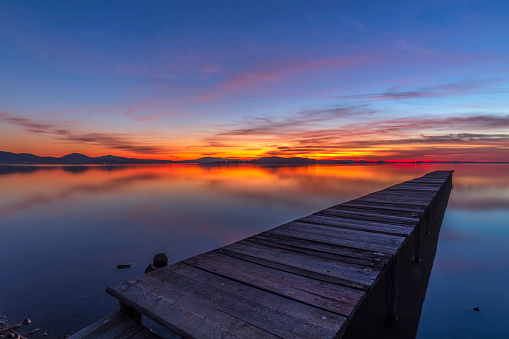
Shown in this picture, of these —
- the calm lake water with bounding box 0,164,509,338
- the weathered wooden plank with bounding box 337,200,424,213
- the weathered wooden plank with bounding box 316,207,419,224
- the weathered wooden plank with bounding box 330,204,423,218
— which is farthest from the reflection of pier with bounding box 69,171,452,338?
the weathered wooden plank with bounding box 337,200,424,213

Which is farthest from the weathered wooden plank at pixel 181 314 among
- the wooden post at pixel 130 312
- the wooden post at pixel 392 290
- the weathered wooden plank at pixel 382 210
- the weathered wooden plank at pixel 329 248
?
the weathered wooden plank at pixel 382 210

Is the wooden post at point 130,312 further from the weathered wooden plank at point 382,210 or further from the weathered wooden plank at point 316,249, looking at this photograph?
the weathered wooden plank at point 382,210

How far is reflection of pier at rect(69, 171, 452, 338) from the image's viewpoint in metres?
2.55

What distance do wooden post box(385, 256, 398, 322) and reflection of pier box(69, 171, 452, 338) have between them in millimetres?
20

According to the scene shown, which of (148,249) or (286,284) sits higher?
(286,284)

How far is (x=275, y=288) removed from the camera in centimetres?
326

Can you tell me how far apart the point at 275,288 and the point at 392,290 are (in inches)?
144

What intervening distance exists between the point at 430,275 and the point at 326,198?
17681 millimetres

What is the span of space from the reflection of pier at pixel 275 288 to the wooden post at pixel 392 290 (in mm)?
20

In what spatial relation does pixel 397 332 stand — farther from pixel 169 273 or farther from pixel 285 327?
pixel 169 273

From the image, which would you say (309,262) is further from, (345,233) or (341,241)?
(345,233)

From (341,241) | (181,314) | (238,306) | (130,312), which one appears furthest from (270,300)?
(341,241)

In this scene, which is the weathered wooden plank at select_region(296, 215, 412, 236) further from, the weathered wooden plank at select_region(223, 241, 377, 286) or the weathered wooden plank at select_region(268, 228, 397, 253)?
the weathered wooden plank at select_region(223, 241, 377, 286)

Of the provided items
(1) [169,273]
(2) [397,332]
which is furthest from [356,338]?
(1) [169,273]
